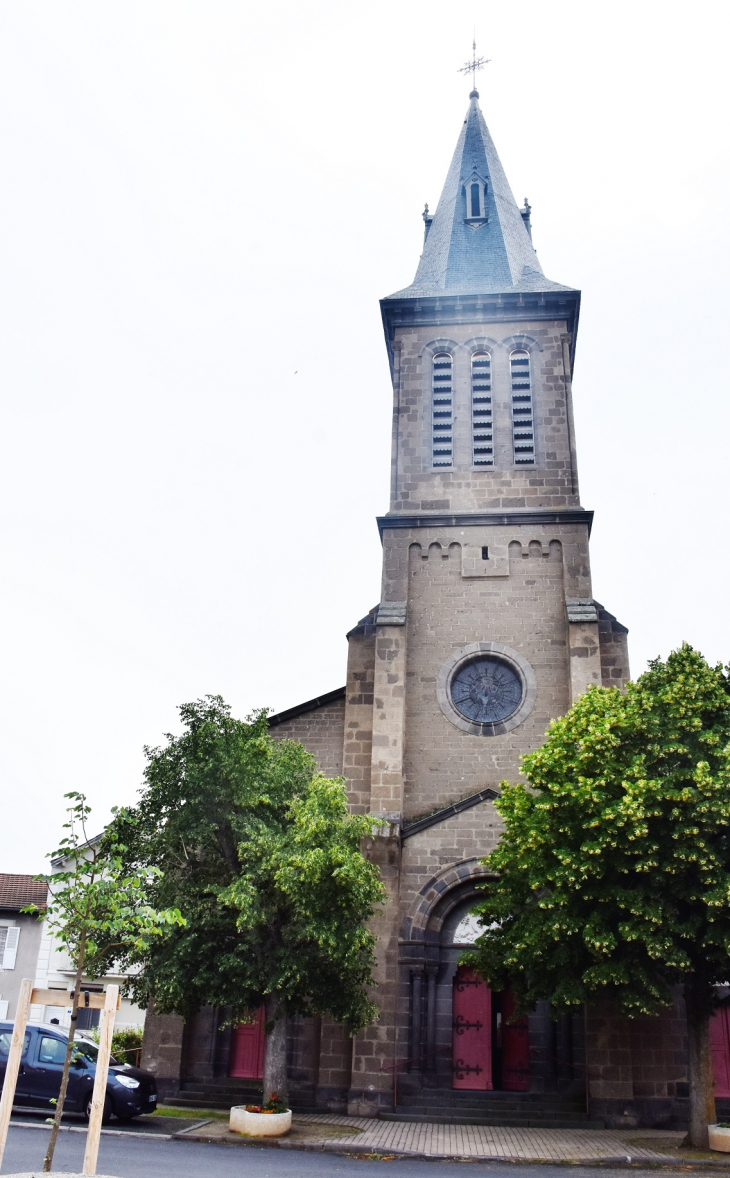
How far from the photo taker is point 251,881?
51.7 feet

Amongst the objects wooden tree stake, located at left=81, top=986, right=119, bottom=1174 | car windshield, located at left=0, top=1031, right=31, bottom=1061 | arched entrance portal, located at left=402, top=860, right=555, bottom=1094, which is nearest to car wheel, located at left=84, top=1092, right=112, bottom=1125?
car windshield, located at left=0, top=1031, right=31, bottom=1061

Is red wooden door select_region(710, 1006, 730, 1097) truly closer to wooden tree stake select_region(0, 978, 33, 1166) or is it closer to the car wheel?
the car wheel

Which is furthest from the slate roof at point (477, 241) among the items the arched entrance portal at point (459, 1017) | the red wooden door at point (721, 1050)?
the red wooden door at point (721, 1050)

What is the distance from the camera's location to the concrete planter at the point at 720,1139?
14688 millimetres

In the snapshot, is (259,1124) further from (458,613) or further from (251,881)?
(458,613)

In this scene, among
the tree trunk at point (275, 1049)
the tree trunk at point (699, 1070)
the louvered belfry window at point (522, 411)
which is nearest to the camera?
the tree trunk at point (699, 1070)

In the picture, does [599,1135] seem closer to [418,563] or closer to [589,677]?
[589,677]

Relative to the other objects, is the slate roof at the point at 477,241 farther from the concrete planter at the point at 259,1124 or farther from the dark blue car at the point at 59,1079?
the concrete planter at the point at 259,1124

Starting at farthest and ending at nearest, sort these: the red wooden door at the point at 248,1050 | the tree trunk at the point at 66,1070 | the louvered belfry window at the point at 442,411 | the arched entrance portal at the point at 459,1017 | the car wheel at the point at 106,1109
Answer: the louvered belfry window at the point at 442,411 < the red wooden door at the point at 248,1050 < the arched entrance portal at the point at 459,1017 < the car wheel at the point at 106,1109 < the tree trunk at the point at 66,1070

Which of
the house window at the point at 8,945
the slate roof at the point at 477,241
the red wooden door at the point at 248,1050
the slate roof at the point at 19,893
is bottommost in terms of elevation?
the red wooden door at the point at 248,1050

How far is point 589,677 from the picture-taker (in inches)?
821

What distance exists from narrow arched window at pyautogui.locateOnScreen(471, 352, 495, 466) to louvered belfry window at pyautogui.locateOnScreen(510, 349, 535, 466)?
64 centimetres

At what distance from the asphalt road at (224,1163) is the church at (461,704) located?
13.3 feet

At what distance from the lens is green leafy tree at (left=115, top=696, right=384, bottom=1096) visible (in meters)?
15.5
